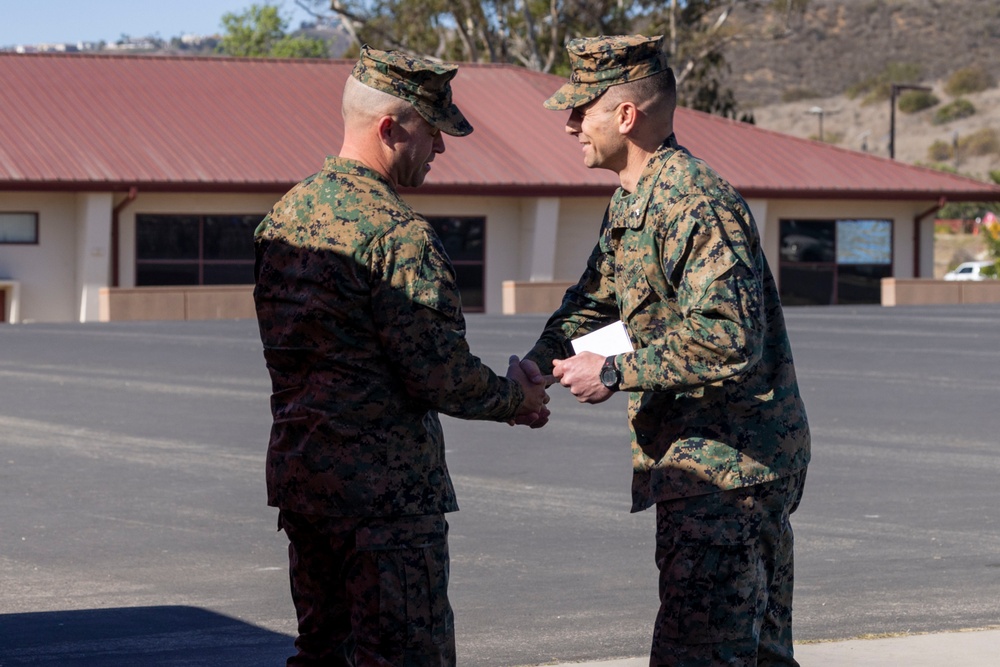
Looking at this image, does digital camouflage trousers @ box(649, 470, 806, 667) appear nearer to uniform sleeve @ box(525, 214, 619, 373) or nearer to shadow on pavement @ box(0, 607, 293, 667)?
uniform sleeve @ box(525, 214, 619, 373)

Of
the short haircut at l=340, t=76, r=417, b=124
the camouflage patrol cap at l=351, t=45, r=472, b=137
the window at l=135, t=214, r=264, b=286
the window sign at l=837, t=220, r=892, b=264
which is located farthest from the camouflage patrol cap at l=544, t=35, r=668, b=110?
the window sign at l=837, t=220, r=892, b=264

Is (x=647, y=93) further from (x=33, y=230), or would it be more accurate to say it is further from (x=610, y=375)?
(x=33, y=230)

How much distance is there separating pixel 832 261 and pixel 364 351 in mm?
36852

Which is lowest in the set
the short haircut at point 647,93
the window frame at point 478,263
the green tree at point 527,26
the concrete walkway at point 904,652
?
the concrete walkway at point 904,652

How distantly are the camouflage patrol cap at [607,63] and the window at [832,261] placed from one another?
116 ft

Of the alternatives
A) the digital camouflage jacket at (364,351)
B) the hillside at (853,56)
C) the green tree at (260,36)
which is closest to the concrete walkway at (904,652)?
the digital camouflage jacket at (364,351)

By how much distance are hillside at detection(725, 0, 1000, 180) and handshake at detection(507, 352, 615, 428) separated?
409ft

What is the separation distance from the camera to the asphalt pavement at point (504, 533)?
627cm

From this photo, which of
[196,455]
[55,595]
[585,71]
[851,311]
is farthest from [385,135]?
[851,311]

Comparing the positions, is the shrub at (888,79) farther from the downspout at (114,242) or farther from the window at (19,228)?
the window at (19,228)

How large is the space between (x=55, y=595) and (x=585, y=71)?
4023 millimetres

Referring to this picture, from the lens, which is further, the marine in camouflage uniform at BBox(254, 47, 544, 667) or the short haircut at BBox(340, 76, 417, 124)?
the short haircut at BBox(340, 76, 417, 124)

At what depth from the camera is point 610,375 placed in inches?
165

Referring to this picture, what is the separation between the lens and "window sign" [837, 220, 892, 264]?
1569 inches
